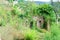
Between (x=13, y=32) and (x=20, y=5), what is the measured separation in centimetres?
132

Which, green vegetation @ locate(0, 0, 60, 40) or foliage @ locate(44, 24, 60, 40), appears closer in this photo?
foliage @ locate(44, 24, 60, 40)

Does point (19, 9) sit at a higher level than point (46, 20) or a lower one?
higher

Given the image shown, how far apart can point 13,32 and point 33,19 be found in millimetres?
1214

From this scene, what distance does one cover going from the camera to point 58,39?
3.12 meters

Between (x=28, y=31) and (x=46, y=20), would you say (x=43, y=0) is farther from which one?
(x=28, y=31)

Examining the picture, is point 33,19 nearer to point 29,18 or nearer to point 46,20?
point 29,18

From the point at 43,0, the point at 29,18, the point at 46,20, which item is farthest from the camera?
the point at 43,0

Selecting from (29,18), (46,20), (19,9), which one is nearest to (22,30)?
(29,18)

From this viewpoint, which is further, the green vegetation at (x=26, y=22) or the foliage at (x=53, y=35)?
the green vegetation at (x=26, y=22)

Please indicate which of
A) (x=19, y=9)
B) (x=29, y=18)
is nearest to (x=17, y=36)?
(x=29, y=18)

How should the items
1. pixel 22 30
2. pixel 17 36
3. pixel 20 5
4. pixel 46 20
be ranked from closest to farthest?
pixel 17 36 → pixel 22 30 → pixel 20 5 → pixel 46 20

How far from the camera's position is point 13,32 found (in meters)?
3.34

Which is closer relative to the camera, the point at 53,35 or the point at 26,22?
the point at 53,35

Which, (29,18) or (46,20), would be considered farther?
(46,20)
